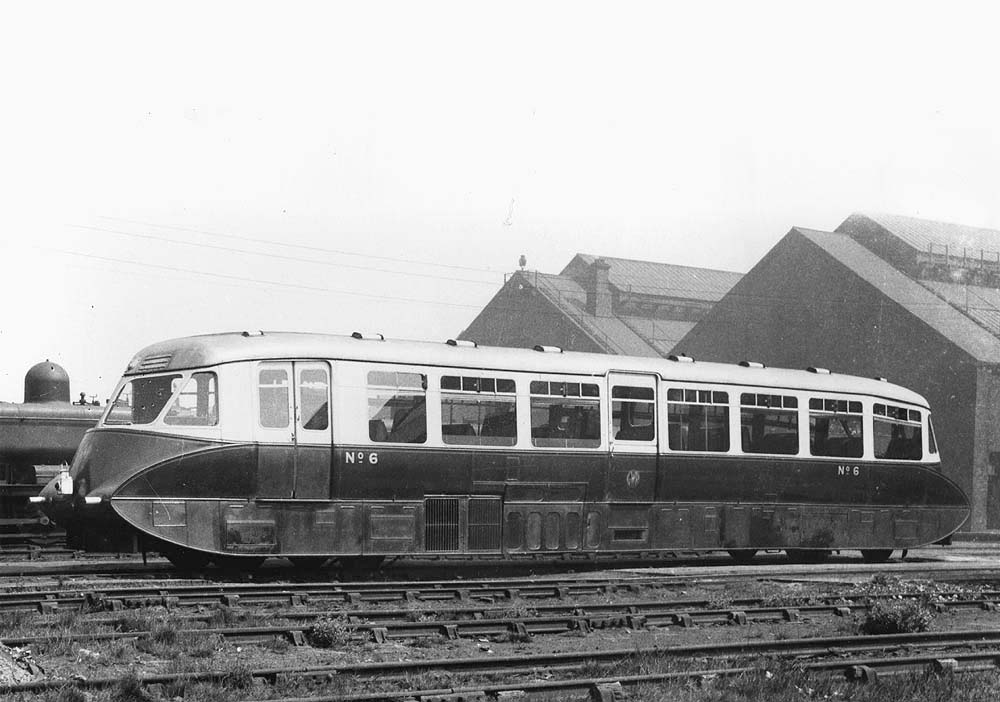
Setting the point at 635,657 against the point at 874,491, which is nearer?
the point at 635,657

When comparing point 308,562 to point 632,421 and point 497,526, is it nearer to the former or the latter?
point 497,526

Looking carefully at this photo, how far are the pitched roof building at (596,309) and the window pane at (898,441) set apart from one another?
26074mm

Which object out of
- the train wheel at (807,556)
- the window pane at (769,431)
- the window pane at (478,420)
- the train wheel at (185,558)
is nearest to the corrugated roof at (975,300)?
the train wheel at (807,556)

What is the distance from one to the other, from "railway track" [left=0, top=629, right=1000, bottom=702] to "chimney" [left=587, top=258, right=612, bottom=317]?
40.9 meters

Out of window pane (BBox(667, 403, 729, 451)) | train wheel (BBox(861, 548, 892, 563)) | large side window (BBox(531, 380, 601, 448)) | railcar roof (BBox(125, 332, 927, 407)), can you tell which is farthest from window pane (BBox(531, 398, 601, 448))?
train wheel (BBox(861, 548, 892, 563))

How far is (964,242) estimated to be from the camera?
4547cm

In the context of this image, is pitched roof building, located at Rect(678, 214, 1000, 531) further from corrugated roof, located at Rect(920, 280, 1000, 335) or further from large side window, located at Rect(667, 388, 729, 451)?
large side window, located at Rect(667, 388, 729, 451)

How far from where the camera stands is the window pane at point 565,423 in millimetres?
18094

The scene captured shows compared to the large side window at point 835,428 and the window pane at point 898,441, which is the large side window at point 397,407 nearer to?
the large side window at point 835,428

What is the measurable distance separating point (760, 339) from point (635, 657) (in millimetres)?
34354

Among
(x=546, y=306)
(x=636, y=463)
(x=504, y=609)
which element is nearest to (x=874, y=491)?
(x=636, y=463)

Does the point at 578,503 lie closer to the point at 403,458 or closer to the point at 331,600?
the point at 403,458

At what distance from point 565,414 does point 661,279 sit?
38891 millimetres

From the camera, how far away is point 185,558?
16.7 m
